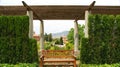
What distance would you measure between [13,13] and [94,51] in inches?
242

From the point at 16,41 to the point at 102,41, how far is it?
3487 millimetres

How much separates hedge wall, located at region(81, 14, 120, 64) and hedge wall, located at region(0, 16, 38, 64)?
2.20 m

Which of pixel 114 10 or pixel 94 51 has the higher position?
pixel 114 10

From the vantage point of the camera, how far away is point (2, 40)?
1381 centimetres

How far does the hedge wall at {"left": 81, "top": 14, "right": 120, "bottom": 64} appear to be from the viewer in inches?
546

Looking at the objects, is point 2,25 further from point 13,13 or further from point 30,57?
point 13,13

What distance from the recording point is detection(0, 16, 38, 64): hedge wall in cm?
1380

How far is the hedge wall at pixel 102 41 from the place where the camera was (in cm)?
1388

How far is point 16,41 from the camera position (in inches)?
546

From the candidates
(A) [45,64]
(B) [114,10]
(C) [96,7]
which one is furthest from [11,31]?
(B) [114,10]

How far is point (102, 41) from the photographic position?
13906mm

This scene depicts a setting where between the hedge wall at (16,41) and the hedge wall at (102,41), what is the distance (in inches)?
86.7

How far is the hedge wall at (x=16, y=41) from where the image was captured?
13.8 metres

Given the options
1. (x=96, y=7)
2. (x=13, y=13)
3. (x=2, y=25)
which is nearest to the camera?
(x=2, y=25)
